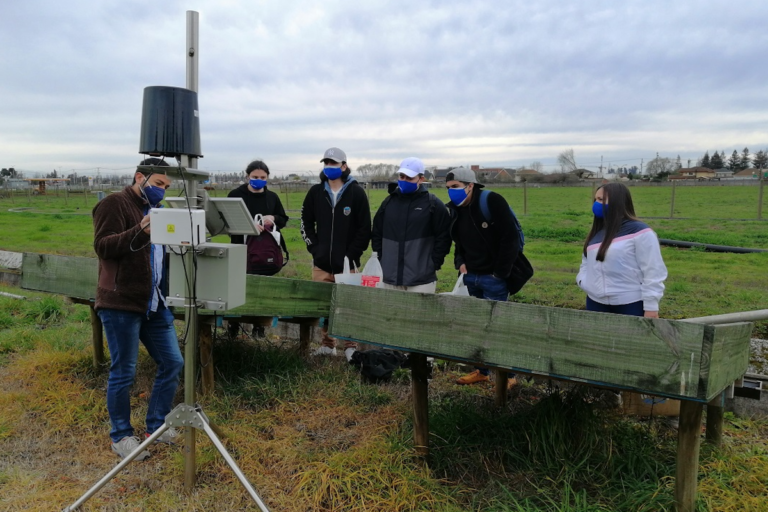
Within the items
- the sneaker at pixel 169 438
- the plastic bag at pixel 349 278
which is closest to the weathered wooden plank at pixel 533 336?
the sneaker at pixel 169 438

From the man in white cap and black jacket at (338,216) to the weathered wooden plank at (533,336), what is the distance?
2.35 metres

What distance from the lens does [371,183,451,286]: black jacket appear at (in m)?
5.06

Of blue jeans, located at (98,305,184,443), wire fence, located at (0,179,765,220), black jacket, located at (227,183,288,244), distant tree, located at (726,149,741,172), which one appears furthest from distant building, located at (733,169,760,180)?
blue jeans, located at (98,305,184,443)

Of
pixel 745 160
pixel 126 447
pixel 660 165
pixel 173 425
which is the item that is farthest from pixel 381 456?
pixel 745 160

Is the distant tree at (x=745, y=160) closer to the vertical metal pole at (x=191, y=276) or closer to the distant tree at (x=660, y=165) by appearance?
the distant tree at (x=660, y=165)

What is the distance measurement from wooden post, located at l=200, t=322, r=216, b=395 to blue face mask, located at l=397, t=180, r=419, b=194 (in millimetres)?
1932

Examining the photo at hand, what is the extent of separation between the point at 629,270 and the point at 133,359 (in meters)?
3.19

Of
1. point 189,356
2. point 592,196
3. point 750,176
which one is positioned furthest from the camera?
point 750,176

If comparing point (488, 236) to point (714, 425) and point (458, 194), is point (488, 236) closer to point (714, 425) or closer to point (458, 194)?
point (458, 194)

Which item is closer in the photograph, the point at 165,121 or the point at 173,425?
the point at 165,121

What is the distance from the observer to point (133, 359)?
3.70 meters

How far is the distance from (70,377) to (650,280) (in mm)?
4650

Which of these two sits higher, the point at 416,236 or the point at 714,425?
the point at 416,236

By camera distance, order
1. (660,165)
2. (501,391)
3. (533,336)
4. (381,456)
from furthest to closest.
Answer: (660,165), (501,391), (381,456), (533,336)
